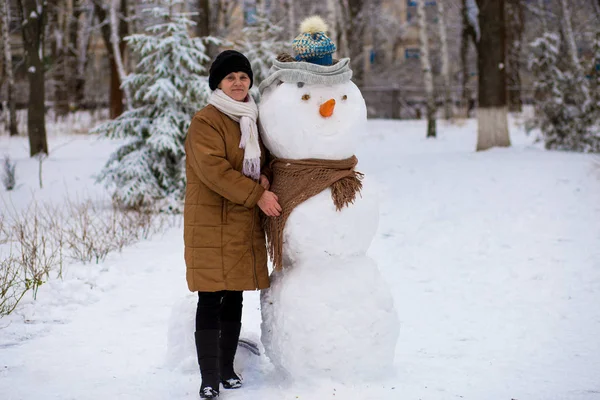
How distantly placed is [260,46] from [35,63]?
4.52 metres

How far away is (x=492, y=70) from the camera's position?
A: 10.8 meters

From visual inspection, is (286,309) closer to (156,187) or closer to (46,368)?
(46,368)

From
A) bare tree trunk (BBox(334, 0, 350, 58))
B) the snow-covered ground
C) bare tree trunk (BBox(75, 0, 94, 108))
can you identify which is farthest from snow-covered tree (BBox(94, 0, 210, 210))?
bare tree trunk (BBox(75, 0, 94, 108))

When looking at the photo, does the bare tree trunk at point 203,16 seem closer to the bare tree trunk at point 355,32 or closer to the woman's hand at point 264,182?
the bare tree trunk at point 355,32

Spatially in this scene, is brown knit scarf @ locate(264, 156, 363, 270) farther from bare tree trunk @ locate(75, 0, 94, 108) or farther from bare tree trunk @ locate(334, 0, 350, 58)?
bare tree trunk @ locate(75, 0, 94, 108)

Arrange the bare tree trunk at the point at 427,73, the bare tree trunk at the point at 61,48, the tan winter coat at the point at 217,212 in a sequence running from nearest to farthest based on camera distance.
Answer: the tan winter coat at the point at 217,212 → the bare tree trunk at the point at 427,73 → the bare tree trunk at the point at 61,48

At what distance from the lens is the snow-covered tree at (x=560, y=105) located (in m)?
10.8

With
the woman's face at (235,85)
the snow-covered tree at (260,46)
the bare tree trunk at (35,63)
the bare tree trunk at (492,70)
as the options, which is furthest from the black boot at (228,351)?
the snow-covered tree at (260,46)

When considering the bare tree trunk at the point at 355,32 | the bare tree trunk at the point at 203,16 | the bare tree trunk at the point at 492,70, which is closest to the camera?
the bare tree trunk at the point at 492,70

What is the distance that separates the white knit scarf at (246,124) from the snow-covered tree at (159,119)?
4.79 m

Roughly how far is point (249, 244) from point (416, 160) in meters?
8.22

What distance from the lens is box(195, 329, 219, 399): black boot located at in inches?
122

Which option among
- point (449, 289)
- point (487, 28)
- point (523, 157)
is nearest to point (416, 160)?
point (523, 157)

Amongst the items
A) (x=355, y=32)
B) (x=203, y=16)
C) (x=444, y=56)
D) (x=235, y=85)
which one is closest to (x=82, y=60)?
(x=355, y=32)
